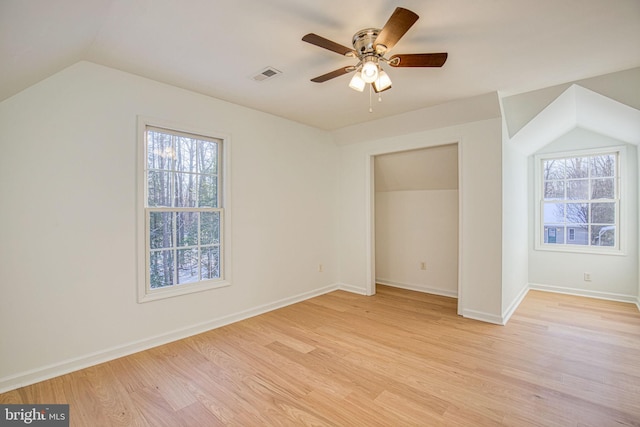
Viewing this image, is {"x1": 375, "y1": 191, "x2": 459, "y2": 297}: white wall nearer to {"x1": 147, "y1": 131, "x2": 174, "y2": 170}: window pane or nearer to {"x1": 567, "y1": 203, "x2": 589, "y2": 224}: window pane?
{"x1": 567, "y1": 203, "x2": 589, "y2": 224}: window pane

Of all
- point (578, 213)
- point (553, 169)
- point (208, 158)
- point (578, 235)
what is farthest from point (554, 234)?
point (208, 158)

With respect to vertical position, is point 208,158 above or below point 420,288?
above

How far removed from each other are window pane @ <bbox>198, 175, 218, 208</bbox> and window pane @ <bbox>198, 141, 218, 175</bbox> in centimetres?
8

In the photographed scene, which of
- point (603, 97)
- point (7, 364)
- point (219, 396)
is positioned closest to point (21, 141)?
point (7, 364)

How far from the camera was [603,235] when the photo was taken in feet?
14.1

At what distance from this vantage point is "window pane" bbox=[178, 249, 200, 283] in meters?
3.04

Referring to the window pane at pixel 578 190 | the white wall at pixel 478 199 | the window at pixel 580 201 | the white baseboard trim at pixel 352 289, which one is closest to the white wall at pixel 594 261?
the window at pixel 580 201

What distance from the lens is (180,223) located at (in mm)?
3031

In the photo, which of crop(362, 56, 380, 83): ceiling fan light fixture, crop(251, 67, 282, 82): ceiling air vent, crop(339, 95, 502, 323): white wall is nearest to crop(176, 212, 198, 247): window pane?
crop(251, 67, 282, 82): ceiling air vent

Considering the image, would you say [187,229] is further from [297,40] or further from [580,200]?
[580,200]

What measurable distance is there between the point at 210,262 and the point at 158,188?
3.13ft

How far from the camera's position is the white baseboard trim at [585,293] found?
4.04 m

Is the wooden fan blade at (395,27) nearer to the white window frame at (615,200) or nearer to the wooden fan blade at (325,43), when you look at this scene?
the wooden fan blade at (325,43)

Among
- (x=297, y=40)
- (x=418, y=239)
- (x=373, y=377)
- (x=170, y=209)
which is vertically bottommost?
(x=373, y=377)
